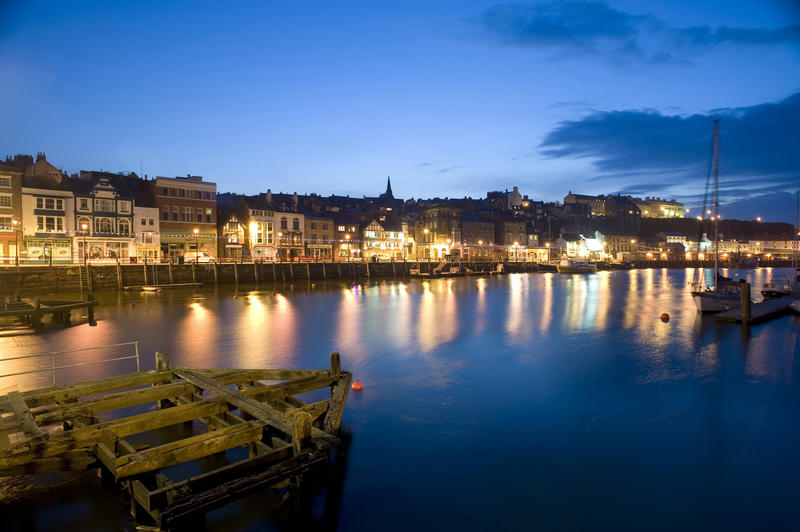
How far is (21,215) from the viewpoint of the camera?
53156 millimetres

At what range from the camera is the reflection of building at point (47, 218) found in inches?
2121

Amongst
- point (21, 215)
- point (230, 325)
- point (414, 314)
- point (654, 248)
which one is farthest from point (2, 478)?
point (654, 248)

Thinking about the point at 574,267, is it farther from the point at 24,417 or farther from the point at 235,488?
the point at 24,417

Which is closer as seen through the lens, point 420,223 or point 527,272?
point 527,272

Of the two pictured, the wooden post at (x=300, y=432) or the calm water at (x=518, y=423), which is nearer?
the wooden post at (x=300, y=432)

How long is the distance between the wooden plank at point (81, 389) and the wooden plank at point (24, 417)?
304mm

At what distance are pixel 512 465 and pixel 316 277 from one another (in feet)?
206

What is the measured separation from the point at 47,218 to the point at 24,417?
6056cm

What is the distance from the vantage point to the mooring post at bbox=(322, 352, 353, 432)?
32.2 ft

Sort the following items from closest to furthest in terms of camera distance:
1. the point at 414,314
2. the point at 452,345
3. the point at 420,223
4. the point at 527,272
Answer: the point at 452,345
the point at 414,314
the point at 527,272
the point at 420,223

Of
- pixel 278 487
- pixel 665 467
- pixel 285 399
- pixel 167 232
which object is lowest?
pixel 665 467

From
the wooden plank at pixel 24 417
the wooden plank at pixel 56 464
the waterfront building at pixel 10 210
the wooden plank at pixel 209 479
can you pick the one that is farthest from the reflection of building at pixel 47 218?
the wooden plank at pixel 209 479

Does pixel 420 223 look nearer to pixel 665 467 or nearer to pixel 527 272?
pixel 527 272

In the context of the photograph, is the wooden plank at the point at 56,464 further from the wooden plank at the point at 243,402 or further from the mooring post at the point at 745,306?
the mooring post at the point at 745,306
